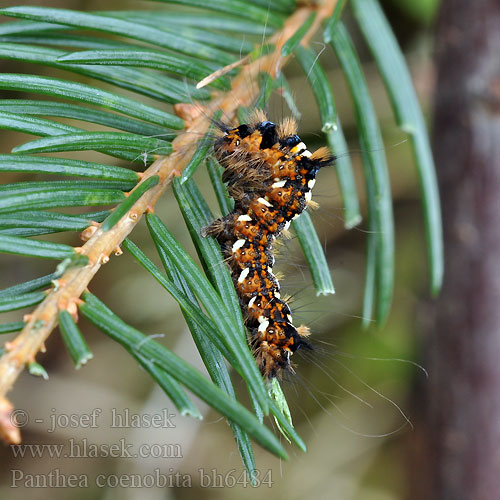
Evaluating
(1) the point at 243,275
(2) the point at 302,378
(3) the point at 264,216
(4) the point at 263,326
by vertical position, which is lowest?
(2) the point at 302,378

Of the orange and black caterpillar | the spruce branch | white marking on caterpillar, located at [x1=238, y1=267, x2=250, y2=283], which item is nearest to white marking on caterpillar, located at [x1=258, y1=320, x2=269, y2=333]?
the orange and black caterpillar

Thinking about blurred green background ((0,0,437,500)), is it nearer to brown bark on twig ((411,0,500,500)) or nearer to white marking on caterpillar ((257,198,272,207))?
brown bark on twig ((411,0,500,500))

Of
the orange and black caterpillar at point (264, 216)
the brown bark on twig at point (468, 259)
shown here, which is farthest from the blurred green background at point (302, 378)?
the orange and black caterpillar at point (264, 216)

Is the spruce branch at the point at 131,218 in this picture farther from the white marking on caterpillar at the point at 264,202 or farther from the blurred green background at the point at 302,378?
the blurred green background at the point at 302,378

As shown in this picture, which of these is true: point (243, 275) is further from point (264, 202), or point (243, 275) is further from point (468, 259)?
point (468, 259)

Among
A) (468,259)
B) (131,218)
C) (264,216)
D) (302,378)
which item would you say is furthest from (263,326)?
(302,378)
